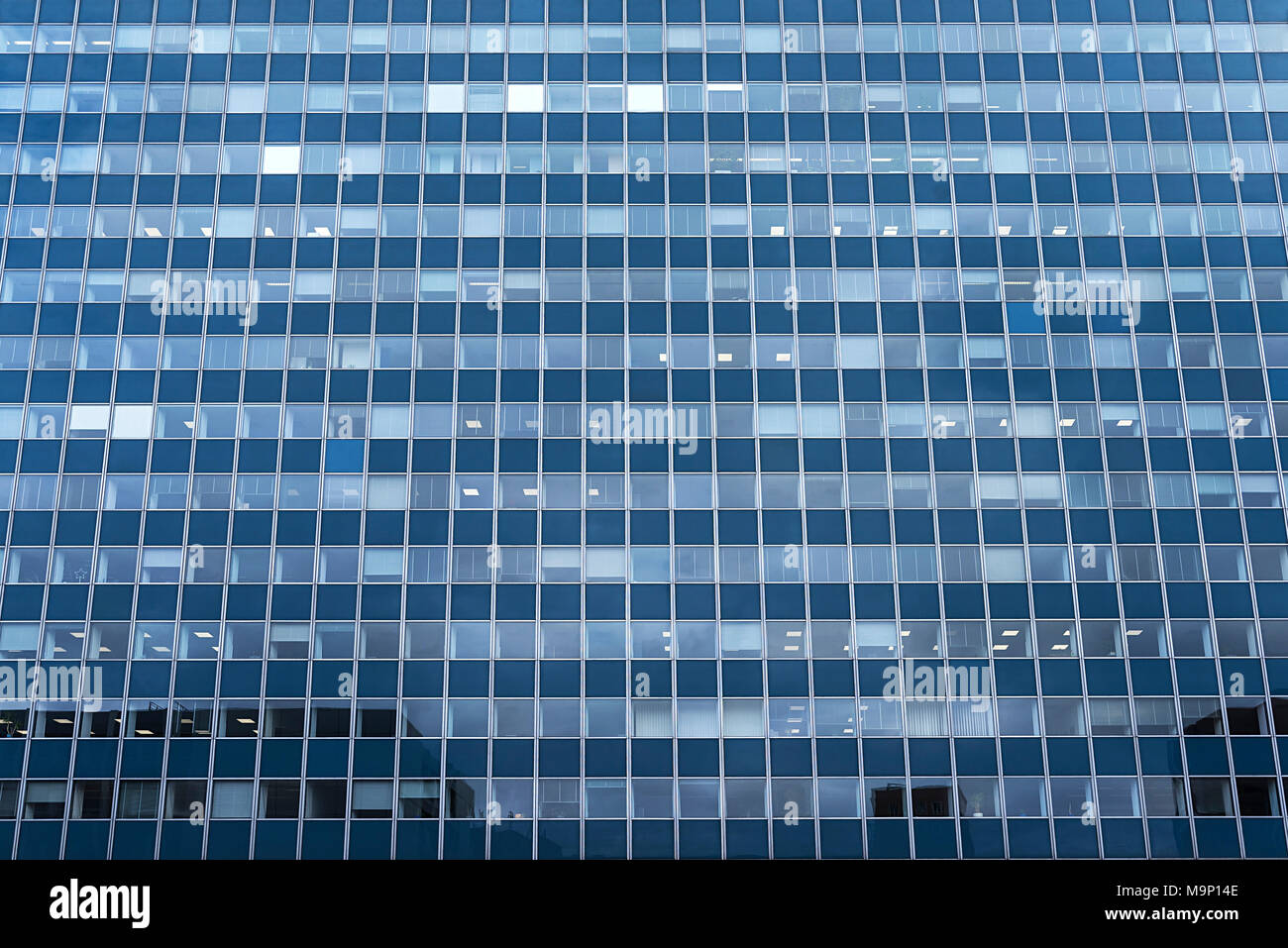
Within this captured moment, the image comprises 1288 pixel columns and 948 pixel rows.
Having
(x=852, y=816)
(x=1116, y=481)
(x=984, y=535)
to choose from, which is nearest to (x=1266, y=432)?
(x=1116, y=481)

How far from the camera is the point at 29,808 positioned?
46.2 meters

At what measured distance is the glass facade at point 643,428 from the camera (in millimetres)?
46469

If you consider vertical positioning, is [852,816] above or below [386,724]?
below

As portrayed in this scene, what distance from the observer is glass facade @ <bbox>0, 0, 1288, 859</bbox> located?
46.5m

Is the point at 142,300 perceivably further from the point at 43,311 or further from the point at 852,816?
the point at 852,816

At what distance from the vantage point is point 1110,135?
54.5 metres

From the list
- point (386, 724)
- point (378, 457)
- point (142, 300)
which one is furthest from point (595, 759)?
point (142, 300)

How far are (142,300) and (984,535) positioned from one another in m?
34.4

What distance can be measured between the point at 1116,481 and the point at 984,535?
5613 millimetres

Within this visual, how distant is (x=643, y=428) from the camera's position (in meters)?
50.8
